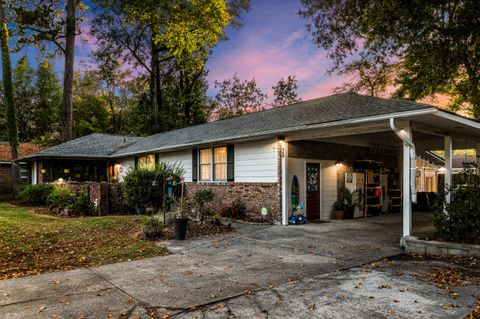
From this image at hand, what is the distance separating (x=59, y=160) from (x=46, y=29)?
9.43 metres

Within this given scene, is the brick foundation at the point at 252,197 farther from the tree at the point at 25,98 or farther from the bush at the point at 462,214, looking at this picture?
the tree at the point at 25,98

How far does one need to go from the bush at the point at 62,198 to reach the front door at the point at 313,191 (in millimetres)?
9248

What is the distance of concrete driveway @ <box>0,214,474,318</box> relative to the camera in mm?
4137

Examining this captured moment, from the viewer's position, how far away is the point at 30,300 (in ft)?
14.4

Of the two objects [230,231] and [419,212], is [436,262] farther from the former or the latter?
[419,212]

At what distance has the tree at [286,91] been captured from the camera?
109 feet

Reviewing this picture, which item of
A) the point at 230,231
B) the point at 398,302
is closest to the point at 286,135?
the point at 230,231

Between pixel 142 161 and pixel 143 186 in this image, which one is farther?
pixel 142 161

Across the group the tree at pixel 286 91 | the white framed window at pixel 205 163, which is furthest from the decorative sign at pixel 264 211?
the tree at pixel 286 91

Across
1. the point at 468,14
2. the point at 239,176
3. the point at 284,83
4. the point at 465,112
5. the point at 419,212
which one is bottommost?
the point at 419,212

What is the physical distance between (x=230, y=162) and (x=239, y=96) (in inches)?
899

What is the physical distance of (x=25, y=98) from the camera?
124 feet

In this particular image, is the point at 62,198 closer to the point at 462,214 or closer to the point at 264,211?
the point at 264,211

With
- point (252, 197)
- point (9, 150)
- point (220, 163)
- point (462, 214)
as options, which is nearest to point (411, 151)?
point (462, 214)
